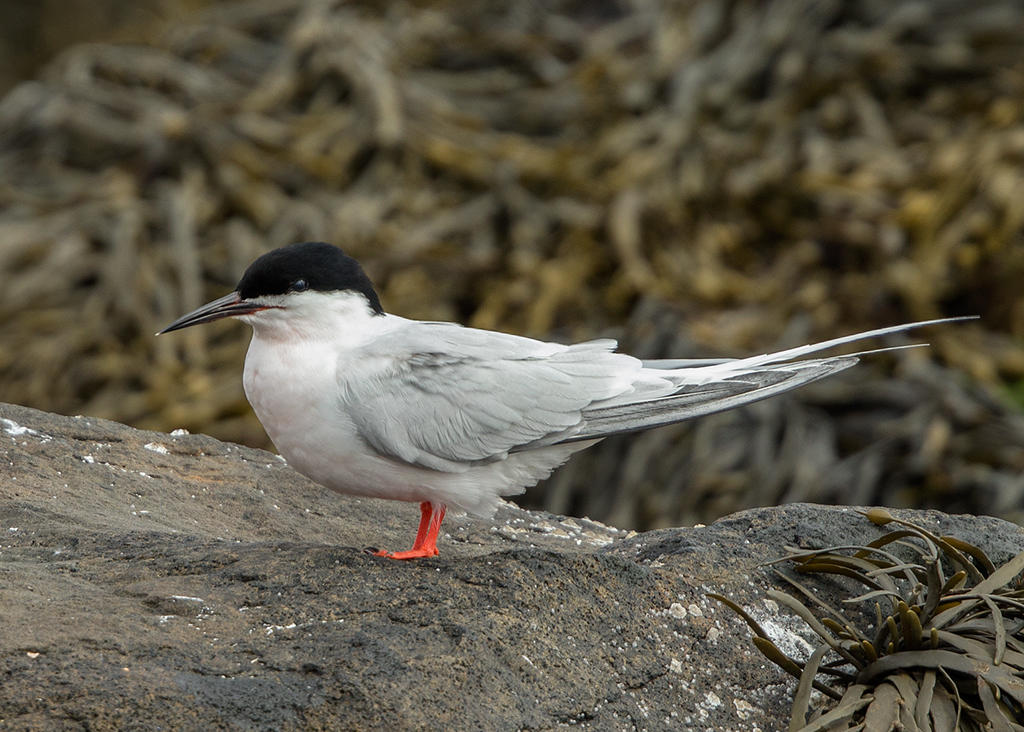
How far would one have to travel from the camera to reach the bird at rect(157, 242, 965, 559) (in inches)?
132

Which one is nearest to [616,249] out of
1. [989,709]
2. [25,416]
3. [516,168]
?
[516,168]

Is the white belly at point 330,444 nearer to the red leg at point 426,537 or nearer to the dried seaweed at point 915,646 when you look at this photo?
the red leg at point 426,537

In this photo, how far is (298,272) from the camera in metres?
3.47

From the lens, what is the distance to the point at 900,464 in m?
5.91

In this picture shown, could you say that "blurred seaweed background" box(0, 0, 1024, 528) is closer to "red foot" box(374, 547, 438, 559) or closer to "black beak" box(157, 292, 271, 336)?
"red foot" box(374, 547, 438, 559)

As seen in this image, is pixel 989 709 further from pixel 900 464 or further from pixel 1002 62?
pixel 1002 62

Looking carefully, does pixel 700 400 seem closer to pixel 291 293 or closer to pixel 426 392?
pixel 426 392

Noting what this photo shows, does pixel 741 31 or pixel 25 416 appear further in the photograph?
pixel 741 31

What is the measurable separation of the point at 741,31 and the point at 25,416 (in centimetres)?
530

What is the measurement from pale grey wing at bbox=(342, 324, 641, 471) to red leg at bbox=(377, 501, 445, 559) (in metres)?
0.22

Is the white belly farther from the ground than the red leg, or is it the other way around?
the white belly

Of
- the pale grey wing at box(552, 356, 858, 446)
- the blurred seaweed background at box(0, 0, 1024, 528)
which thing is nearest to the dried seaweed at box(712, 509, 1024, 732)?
the pale grey wing at box(552, 356, 858, 446)

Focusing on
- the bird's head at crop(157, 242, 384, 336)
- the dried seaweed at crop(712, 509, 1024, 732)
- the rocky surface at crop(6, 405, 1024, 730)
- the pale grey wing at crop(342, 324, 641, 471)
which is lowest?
the rocky surface at crop(6, 405, 1024, 730)

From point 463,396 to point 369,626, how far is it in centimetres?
72
